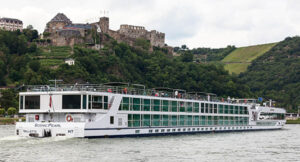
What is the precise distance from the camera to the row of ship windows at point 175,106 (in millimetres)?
47625

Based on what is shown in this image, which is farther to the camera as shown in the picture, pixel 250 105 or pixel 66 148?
pixel 250 105

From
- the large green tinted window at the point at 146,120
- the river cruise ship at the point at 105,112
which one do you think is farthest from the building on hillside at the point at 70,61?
the large green tinted window at the point at 146,120

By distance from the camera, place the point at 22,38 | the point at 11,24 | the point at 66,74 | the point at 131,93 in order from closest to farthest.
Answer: the point at 131,93
the point at 66,74
the point at 22,38
the point at 11,24

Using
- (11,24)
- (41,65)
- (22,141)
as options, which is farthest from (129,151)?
(11,24)

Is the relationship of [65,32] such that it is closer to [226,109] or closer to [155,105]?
[226,109]

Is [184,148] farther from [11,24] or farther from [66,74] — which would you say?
[11,24]

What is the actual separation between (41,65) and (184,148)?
349ft

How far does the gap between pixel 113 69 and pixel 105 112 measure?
108875 millimetres

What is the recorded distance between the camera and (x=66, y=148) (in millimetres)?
37000

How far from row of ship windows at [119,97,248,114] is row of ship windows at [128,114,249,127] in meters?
0.75

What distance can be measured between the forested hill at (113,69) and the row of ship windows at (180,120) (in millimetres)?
70454

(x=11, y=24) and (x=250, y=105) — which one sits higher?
(x=11, y=24)

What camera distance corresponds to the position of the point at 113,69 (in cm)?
15250

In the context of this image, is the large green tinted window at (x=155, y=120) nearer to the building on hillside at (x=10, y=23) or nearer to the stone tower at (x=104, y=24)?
the stone tower at (x=104, y=24)
